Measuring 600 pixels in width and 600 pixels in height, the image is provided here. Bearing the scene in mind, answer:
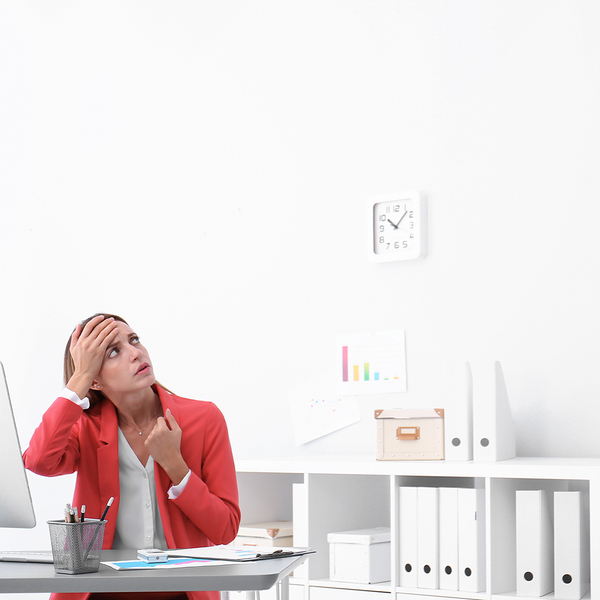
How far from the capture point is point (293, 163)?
307 centimetres

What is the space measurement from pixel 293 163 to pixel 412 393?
944mm

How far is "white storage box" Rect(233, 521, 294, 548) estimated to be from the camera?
8.42 feet

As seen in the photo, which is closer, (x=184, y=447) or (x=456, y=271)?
(x=184, y=447)

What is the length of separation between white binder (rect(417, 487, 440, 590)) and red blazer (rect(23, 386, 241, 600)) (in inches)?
29.2

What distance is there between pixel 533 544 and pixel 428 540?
0.94 feet

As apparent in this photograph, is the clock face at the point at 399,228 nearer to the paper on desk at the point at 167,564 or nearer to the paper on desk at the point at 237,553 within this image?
the paper on desk at the point at 237,553

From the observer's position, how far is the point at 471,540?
2246 mm

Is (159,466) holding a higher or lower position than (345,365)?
lower

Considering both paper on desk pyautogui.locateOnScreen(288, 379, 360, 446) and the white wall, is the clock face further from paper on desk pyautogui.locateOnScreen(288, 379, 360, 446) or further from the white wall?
paper on desk pyautogui.locateOnScreen(288, 379, 360, 446)

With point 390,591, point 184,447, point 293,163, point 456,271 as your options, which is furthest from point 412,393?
point 184,447

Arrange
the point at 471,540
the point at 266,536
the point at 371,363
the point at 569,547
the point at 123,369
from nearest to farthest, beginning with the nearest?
1. the point at 123,369
2. the point at 569,547
3. the point at 471,540
4. the point at 266,536
5. the point at 371,363

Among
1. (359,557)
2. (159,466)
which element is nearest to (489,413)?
(359,557)

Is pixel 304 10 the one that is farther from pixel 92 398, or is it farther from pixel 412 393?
pixel 92 398

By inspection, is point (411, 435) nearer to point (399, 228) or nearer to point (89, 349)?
point (399, 228)
